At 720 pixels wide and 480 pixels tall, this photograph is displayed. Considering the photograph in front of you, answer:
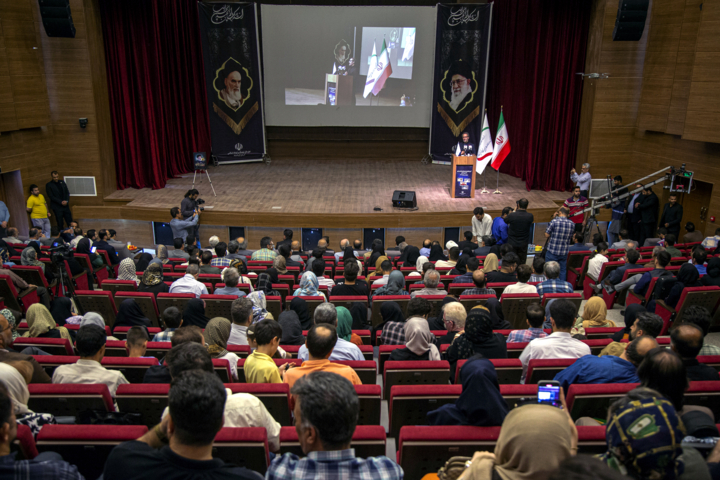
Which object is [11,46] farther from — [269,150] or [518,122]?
[518,122]

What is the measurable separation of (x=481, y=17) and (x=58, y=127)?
10.6 metres

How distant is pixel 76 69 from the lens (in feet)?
36.1

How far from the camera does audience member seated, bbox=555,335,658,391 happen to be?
3.11 meters

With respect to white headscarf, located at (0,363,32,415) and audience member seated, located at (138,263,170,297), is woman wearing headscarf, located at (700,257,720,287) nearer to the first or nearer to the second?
audience member seated, located at (138,263,170,297)

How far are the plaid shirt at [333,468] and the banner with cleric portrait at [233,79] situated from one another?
13904mm

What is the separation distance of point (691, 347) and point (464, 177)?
29.0 feet

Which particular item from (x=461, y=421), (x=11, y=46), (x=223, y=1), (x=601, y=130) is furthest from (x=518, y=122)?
(x=461, y=421)

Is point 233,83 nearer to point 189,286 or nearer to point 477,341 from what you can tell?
point 189,286

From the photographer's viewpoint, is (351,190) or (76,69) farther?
(351,190)

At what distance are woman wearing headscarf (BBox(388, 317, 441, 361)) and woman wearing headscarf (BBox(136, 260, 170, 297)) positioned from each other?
3.37 meters

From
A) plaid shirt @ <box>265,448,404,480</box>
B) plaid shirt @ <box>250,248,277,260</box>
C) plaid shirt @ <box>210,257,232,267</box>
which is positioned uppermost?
plaid shirt @ <box>265,448,404,480</box>

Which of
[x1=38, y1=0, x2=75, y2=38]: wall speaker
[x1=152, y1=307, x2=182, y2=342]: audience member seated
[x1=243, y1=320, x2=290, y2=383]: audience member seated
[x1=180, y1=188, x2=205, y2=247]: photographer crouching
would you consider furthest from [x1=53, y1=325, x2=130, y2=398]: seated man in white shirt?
[x1=38, y1=0, x2=75, y2=38]: wall speaker

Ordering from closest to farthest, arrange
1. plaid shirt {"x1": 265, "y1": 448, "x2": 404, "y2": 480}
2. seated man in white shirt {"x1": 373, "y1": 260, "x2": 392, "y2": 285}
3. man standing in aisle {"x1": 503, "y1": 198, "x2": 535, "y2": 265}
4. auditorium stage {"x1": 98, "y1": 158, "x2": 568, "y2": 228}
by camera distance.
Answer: plaid shirt {"x1": 265, "y1": 448, "x2": 404, "y2": 480} < seated man in white shirt {"x1": 373, "y1": 260, "x2": 392, "y2": 285} < man standing in aisle {"x1": 503, "y1": 198, "x2": 535, "y2": 265} < auditorium stage {"x1": 98, "y1": 158, "x2": 568, "y2": 228}

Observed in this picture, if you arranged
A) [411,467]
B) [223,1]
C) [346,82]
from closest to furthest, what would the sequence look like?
[411,467], [223,1], [346,82]
